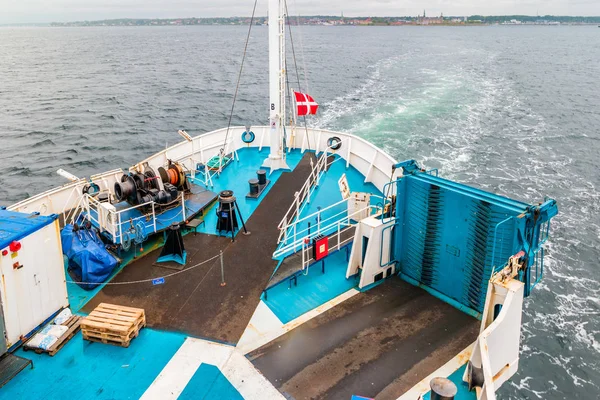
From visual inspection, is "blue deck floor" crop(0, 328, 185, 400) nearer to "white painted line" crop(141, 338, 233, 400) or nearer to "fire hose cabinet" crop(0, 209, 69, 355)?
"white painted line" crop(141, 338, 233, 400)

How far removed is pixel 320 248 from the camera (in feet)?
36.3

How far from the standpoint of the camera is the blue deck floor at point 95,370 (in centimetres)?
768

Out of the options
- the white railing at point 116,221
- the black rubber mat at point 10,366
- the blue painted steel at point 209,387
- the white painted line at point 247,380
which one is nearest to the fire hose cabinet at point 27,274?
the black rubber mat at point 10,366

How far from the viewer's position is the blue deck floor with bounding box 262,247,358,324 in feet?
32.7

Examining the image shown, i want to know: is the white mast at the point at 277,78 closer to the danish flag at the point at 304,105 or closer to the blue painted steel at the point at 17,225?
the danish flag at the point at 304,105

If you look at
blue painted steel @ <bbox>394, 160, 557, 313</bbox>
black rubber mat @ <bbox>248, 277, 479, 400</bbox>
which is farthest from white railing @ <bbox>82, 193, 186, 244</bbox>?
blue painted steel @ <bbox>394, 160, 557, 313</bbox>

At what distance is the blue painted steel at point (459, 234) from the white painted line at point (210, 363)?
4736 mm

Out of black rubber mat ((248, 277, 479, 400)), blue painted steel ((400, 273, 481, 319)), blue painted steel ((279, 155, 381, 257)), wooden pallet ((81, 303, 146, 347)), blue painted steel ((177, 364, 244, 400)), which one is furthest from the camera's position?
blue painted steel ((279, 155, 381, 257))

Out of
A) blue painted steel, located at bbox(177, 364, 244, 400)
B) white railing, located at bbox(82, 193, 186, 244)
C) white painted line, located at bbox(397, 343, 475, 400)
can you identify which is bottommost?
blue painted steel, located at bbox(177, 364, 244, 400)

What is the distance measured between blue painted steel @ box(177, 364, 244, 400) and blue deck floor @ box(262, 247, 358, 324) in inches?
77.0

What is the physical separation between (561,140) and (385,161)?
900 inches

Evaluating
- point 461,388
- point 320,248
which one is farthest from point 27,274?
point 461,388

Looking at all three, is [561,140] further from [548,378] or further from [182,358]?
[182,358]

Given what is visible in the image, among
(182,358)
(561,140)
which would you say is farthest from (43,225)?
(561,140)
